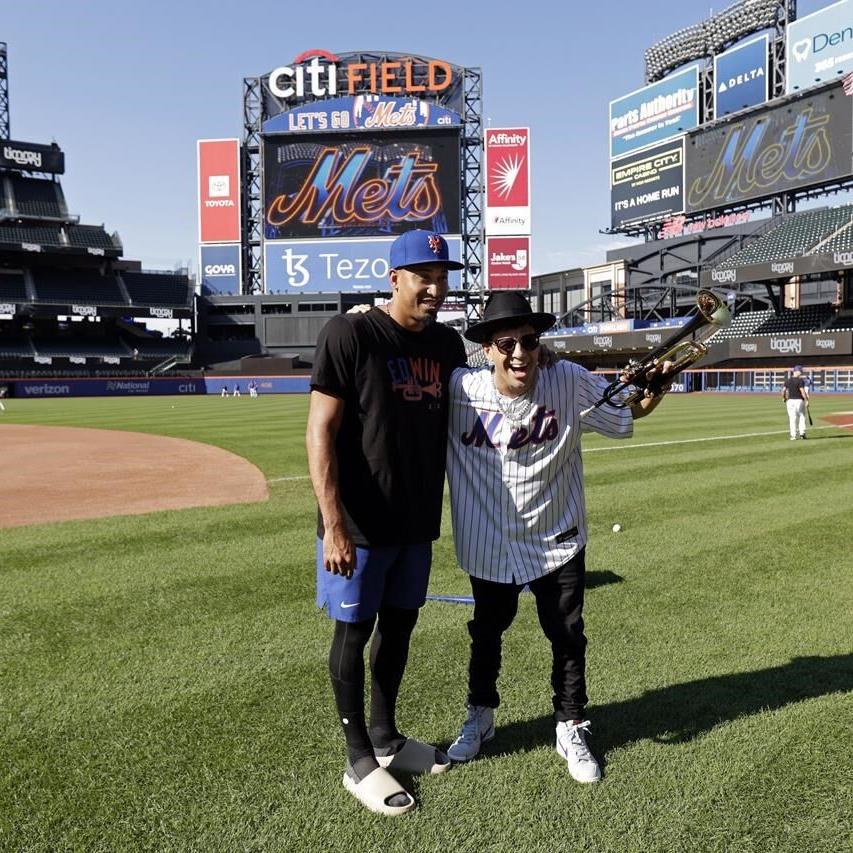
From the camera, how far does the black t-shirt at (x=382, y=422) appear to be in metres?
2.78

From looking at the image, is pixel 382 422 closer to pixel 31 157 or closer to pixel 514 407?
pixel 514 407

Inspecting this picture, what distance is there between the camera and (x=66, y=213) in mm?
58031

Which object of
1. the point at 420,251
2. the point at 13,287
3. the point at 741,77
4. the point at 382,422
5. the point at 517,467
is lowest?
the point at 517,467

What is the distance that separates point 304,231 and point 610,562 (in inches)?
2328

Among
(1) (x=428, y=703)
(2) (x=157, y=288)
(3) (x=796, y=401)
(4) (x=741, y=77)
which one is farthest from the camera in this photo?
(2) (x=157, y=288)

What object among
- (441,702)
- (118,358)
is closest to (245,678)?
(441,702)

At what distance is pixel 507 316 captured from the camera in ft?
9.36

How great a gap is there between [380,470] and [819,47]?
187 ft

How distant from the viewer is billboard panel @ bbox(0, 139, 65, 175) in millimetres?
56594

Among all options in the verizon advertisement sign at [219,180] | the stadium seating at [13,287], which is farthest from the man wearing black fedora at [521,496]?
the verizon advertisement sign at [219,180]

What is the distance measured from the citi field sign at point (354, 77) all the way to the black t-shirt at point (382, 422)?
209ft

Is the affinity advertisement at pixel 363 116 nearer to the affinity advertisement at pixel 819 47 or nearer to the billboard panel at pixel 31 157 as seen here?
the billboard panel at pixel 31 157

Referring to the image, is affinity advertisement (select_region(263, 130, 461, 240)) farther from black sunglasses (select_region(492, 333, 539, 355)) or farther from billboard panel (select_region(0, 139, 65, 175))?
black sunglasses (select_region(492, 333, 539, 355))

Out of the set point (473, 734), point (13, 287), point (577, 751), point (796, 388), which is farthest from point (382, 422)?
point (13, 287)
